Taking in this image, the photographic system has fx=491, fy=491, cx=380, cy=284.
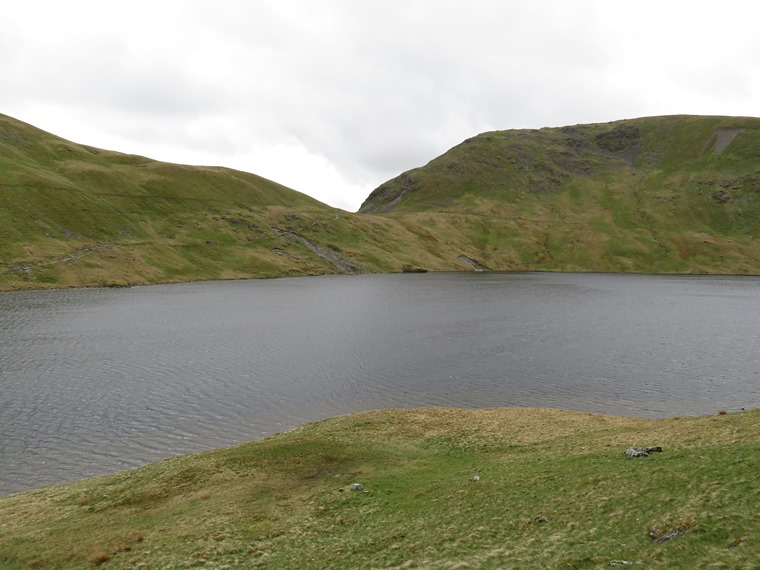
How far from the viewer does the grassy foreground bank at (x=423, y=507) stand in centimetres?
1722

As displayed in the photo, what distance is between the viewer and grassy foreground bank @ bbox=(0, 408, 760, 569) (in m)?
17.2

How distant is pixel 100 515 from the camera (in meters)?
24.4

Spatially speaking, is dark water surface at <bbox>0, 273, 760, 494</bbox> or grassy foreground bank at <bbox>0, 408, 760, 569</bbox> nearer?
grassy foreground bank at <bbox>0, 408, 760, 569</bbox>

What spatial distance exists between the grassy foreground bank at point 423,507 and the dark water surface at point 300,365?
1017 cm

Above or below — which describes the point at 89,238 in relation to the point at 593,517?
above

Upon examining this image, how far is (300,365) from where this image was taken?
208 ft

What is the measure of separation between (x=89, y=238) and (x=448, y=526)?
17550cm

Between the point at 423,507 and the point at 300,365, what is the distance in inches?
1661

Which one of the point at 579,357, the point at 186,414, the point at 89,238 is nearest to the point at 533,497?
the point at 186,414

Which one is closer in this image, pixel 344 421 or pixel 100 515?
pixel 100 515

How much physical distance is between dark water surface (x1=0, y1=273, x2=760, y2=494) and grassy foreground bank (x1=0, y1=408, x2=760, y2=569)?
33.4ft

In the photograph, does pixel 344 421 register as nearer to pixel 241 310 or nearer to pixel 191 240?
pixel 241 310

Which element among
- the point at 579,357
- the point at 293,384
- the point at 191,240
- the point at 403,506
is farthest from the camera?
the point at 191,240

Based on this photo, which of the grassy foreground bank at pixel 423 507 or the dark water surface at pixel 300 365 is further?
the dark water surface at pixel 300 365
